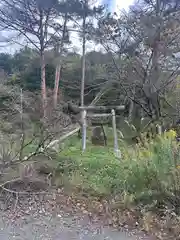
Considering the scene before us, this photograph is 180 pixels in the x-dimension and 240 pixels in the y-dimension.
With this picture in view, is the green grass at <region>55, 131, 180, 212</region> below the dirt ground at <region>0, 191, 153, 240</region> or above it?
above

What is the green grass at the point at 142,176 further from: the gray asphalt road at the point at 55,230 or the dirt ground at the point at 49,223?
the gray asphalt road at the point at 55,230

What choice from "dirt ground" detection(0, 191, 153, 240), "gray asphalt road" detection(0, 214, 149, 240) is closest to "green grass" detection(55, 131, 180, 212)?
"dirt ground" detection(0, 191, 153, 240)

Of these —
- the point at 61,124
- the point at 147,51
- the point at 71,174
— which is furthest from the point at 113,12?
the point at 71,174

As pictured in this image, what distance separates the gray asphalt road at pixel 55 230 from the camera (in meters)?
3.55

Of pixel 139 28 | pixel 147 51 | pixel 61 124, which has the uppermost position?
pixel 139 28

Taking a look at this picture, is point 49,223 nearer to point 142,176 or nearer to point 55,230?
point 55,230

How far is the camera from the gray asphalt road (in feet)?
11.6

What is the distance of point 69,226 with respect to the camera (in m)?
3.84

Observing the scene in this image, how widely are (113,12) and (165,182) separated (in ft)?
28.5

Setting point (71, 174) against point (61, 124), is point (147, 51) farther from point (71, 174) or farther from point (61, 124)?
point (71, 174)

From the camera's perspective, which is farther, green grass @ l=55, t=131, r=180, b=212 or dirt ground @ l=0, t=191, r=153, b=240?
green grass @ l=55, t=131, r=180, b=212

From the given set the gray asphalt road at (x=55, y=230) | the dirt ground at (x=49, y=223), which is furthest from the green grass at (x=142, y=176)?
the gray asphalt road at (x=55, y=230)

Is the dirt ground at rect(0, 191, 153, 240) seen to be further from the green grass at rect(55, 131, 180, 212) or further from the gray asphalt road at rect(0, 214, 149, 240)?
the green grass at rect(55, 131, 180, 212)

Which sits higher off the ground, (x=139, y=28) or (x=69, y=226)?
(x=139, y=28)
